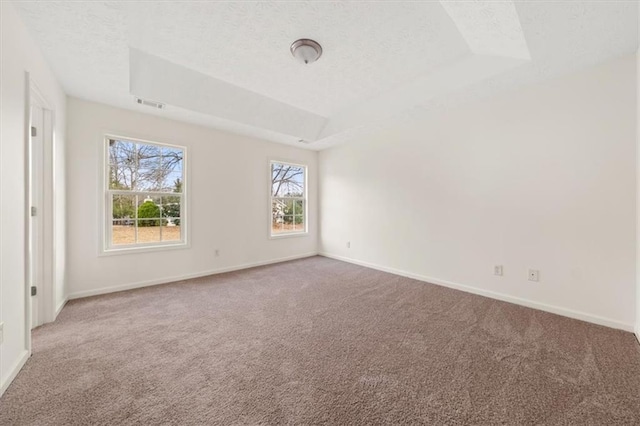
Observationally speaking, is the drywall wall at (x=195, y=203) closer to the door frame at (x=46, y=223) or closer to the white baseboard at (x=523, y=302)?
the door frame at (x=46, y=223)

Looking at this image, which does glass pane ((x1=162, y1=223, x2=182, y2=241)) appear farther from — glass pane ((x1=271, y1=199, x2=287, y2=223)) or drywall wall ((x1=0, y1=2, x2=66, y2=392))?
drywall wall ((x1=0, y1=2, x2=66, y2=392))

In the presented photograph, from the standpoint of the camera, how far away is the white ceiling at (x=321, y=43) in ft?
6.21

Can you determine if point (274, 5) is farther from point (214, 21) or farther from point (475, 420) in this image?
point (475, 420)

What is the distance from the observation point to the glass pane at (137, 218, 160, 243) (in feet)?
11.8

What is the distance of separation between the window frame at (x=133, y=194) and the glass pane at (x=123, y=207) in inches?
1.5

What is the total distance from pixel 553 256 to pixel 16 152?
187 inches

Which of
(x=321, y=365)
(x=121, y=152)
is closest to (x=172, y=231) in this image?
(x=121, y=152)

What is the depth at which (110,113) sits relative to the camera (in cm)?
327

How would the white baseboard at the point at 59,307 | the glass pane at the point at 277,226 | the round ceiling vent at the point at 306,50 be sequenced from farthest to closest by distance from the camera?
the glass pane at the point at 277,226 < the white baseboard at the point at 59,307 < the round ceiling vent at the point at 306,50

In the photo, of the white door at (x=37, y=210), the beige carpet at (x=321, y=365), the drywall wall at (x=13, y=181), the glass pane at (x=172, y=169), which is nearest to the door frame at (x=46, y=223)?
the white door at (x=37, y=210)

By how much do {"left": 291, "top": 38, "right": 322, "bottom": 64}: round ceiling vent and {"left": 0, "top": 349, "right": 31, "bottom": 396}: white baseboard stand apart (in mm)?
3183

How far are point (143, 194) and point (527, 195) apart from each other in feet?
16.1

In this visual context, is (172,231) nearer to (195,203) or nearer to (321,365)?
(195,203)

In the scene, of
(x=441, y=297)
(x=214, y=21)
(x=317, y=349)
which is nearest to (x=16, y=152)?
(x=214, y=21)
